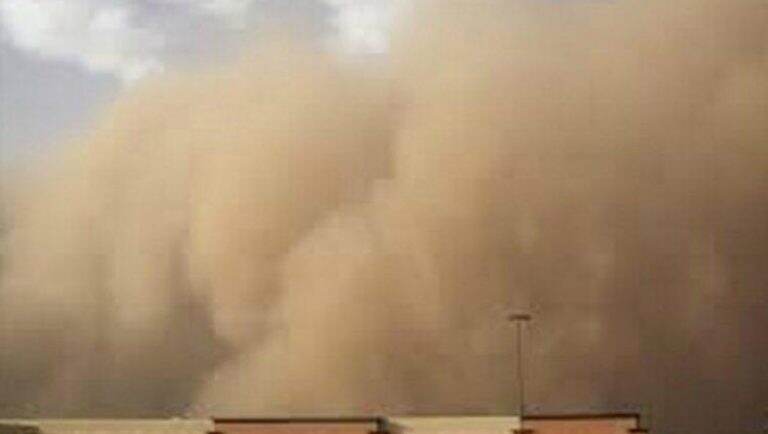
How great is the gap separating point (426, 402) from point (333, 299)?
3608 millimetres

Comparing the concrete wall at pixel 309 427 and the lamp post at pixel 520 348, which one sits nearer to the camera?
the concrete wall at pixel 309 427

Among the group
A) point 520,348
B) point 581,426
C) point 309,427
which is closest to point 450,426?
point 581,426

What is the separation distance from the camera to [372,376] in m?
26.0

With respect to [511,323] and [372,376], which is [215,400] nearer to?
[372,376]

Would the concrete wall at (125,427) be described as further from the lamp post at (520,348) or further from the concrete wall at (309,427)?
the lamp post at (520,348)

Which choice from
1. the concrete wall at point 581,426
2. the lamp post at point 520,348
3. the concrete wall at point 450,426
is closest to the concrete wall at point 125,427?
the concrete wall at point 450,426

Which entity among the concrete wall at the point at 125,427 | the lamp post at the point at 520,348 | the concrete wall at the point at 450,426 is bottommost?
the concrete wall at the point at 125,427

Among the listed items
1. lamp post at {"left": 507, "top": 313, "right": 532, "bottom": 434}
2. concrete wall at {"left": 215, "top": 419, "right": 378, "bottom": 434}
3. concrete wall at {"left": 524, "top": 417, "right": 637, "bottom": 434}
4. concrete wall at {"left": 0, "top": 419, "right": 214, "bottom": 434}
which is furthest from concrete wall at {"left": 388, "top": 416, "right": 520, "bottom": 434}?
lamp post at {"left": 507, "top": 313, "right": 532, "bottom": 434}

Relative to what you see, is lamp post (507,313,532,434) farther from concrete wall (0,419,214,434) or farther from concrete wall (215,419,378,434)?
concrete wall (0,419,214,434)

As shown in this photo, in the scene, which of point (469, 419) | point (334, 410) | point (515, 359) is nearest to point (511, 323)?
point (515, 359)

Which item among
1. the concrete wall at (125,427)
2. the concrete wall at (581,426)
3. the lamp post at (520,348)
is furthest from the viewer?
the lamp post at (520,348)

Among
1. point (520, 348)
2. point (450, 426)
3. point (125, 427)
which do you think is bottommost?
point (125, 427)

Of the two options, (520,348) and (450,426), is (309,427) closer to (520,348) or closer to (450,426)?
(450,426)

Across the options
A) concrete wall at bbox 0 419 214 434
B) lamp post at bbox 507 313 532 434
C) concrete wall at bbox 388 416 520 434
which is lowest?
concrete wall at bbox 0 419 214 434
